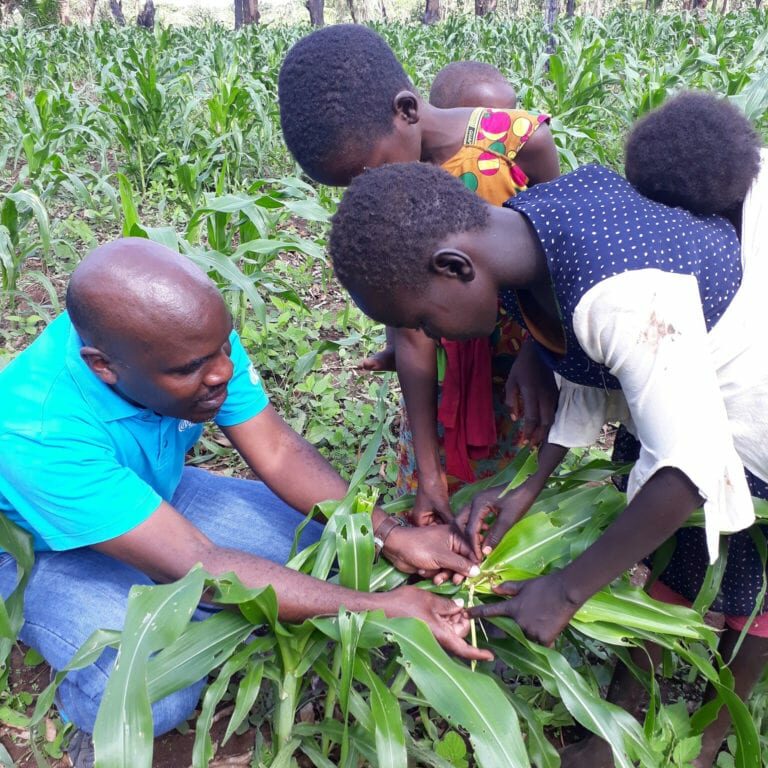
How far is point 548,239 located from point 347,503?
2.50ft

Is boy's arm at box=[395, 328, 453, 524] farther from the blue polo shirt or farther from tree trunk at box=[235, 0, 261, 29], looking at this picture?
tree trunk at box=[235, 0, 261, 29]

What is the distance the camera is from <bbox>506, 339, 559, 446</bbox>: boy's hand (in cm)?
162

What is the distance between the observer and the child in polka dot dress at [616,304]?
998 mm

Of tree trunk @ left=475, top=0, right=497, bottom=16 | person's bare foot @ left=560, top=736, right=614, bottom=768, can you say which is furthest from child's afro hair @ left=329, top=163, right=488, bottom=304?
tree trunk @ left=475, top=0, right=497, bottom=16

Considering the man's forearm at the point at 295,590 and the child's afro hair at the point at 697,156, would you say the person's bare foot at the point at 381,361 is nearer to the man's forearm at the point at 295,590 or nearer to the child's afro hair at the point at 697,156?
the man's forearm at the point at 295,590

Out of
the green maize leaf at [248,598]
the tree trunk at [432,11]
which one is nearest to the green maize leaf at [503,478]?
the green maize leaf at [248,598]

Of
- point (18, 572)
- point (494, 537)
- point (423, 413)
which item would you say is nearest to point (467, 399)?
point (423, 413)

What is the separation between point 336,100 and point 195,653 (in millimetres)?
1141

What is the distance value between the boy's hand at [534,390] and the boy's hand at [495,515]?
17 centimetres

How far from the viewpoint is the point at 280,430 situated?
5.97 feet

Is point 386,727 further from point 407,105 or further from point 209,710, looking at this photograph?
point 407,105

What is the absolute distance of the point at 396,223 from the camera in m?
1.12

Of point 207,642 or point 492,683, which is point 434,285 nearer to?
point 492,683

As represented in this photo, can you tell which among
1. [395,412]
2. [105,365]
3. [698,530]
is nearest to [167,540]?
[105,365]
